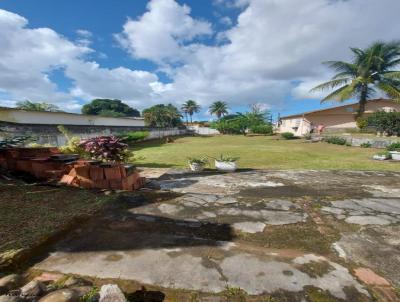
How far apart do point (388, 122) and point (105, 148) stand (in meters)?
19.4

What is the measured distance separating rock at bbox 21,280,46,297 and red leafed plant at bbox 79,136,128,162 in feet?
11.4

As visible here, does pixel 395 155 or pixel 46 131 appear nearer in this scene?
pixel 395 155

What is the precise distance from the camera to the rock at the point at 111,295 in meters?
1.44

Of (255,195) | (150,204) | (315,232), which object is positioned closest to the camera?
(315,232)

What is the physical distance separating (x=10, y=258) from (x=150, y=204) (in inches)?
67.0

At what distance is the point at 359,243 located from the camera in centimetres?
247

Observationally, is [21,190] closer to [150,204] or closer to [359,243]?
[150,204]

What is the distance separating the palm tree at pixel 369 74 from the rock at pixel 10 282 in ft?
72.4

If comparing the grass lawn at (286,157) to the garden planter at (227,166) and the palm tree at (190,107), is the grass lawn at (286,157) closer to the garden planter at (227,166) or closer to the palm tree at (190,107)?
the garden planter at (227,166)

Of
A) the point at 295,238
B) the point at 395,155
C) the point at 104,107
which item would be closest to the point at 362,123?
the point at 395,155

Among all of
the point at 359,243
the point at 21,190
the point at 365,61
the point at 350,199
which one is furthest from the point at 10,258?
the point at 365,61

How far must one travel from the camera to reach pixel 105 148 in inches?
194

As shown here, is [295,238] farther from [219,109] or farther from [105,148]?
[219,109]

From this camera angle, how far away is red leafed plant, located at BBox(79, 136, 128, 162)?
4.92 meters
